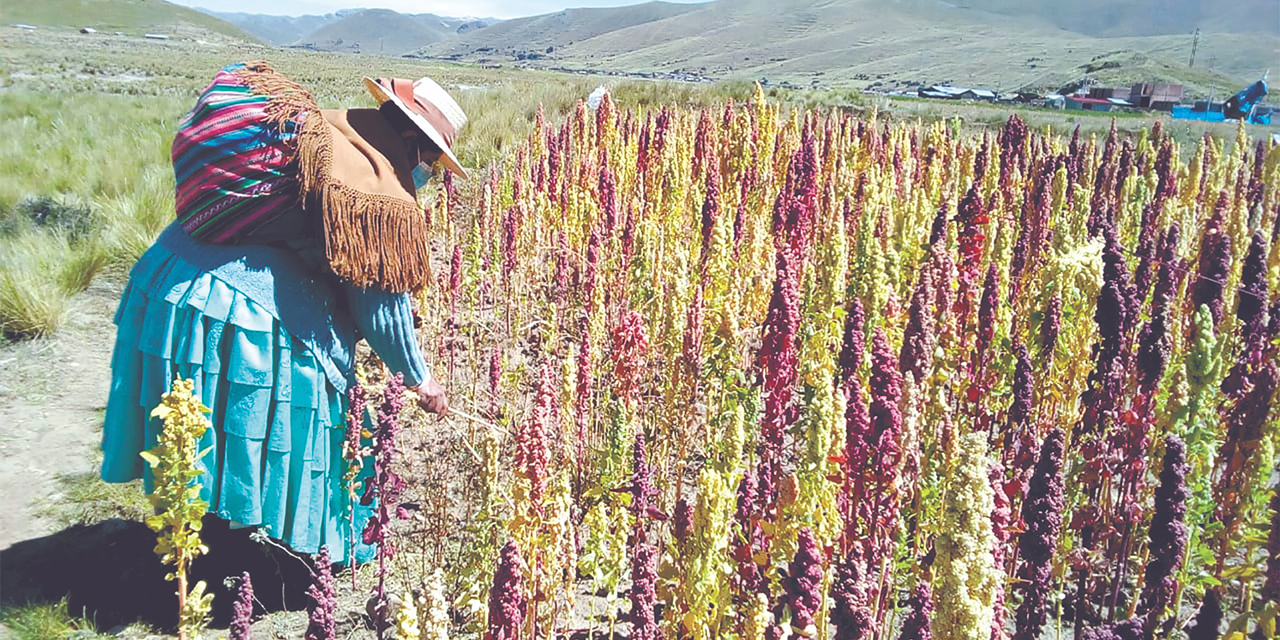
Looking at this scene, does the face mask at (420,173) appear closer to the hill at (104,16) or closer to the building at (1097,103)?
the building at (1097,103)

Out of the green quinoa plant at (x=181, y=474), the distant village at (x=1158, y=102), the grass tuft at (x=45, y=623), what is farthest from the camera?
the distant village at (x=1158, y=102)

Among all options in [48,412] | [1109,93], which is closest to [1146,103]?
Result: [1109,93]

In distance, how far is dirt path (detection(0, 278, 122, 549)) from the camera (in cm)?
351

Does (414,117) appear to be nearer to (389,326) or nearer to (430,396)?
(389,326)

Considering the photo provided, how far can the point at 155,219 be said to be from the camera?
725 cm

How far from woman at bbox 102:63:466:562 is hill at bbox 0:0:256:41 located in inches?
5170

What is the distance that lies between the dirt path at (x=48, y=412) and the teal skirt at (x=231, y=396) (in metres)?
0.94

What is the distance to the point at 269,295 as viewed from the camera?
9.22ft

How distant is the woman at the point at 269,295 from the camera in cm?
273

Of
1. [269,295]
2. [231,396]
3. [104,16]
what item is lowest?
[231,396]

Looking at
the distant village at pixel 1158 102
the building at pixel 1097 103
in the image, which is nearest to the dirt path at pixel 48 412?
the distant village at pixel 1158 102

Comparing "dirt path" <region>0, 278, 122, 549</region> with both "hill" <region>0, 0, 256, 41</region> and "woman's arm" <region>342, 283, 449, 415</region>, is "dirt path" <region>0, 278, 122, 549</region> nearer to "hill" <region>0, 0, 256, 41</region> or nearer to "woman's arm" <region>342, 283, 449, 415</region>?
"woman's arm" <region>342, 283, 449, 415</region>

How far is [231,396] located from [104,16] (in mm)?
169983

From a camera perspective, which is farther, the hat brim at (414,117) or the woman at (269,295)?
the hat brim at (414,117)
